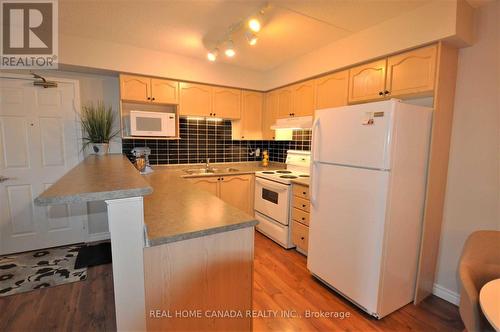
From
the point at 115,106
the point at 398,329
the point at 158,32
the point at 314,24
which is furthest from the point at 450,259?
the point at 115,106

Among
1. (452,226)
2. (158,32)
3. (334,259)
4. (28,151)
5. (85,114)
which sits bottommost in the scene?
(334,259)

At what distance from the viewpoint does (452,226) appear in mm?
2082

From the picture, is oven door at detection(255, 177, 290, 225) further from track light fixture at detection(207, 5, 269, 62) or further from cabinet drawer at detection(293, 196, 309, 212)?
track light fixture at detection(207, 5, 269, 62)

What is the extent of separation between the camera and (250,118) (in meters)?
3.83

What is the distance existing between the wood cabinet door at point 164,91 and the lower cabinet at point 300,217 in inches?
77.8

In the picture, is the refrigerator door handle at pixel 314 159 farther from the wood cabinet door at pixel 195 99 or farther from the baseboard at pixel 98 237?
the baseboard at pixel 98 237

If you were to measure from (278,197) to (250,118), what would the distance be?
1.47 m

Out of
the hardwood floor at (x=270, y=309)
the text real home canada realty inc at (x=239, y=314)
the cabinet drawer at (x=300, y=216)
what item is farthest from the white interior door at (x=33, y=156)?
the cabinet drawer at (x=300, y=216)

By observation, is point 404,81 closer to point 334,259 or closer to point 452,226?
point 452,226

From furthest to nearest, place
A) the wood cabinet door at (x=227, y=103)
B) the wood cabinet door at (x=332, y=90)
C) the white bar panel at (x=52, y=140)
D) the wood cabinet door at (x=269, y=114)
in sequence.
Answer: the wood cabinet door at (x=269, y=114) → the wood cabinet door at (x=227, y=103) → the white bar panel at (x=52, y=140) → the wood cabinet door at (x=332, y=90)

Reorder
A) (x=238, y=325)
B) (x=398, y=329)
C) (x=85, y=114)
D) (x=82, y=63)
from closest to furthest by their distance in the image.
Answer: (x=238, y=325) → (x=398, y=329) → (x=82, y=63) → (x=85, y=114)

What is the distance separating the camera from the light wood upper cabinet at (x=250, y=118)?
3.75m

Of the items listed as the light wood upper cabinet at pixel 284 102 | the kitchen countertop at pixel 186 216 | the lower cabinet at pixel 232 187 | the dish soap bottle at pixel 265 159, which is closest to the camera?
the kitchen countertop at pixel 186 216

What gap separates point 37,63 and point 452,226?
453cm
